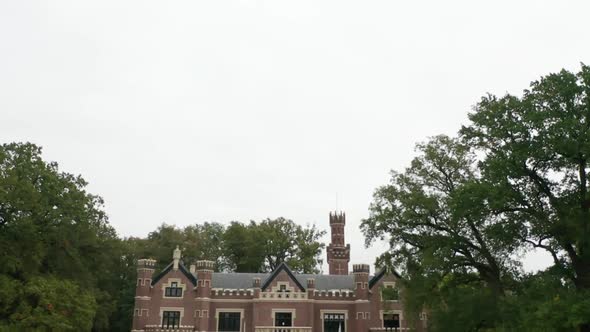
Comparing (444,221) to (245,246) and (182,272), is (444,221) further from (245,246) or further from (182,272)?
(245,246)

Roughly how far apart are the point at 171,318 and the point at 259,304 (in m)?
7.20

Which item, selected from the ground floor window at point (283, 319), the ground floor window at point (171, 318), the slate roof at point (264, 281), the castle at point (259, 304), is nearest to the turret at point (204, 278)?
the castle at point (259, 304)

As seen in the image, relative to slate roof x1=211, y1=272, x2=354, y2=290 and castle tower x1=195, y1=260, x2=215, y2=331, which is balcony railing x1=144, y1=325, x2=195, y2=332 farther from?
slate roof x1=211, y1=272, x2=354, y2=290

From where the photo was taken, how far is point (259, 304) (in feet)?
140

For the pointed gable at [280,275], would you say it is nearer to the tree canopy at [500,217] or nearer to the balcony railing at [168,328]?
the balcony railing at [168,328]

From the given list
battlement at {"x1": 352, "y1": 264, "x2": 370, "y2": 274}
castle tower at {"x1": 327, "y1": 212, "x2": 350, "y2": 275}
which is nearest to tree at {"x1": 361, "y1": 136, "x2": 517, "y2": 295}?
battlement at {"x1": 352, "y1": 264, "x2": 370, "y2": 274}

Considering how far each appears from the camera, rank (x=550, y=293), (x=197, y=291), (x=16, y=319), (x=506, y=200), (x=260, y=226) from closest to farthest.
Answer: (x=550, y=293) → (x=506, y=200) → (x=16, y=319) → (x=197, y=291) → (x=260, y=226)

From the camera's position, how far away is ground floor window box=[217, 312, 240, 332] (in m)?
→ 43.2

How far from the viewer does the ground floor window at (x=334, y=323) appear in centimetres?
4375

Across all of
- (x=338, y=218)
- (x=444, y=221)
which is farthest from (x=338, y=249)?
(x=444, y=221)

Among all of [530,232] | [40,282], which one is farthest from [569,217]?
[40,282]

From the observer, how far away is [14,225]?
32.0 m

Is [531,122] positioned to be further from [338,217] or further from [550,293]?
[338,217]

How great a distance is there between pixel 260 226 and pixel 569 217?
4224 centimetres
